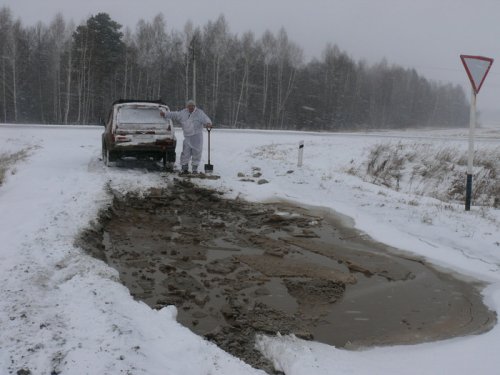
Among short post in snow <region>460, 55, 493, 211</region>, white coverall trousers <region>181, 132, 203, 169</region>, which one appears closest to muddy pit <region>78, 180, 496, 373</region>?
short post in snow <region>460, 55, 493, 211</region>

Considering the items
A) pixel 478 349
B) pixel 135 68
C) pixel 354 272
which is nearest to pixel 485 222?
pixel 354 272

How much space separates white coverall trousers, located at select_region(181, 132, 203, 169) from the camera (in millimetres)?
12219

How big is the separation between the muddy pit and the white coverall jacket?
3.93 metres

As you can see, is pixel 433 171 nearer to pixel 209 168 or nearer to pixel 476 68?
pixel 476 68

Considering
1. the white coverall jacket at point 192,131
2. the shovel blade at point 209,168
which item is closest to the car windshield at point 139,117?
the white coverall jacket at point 192,131

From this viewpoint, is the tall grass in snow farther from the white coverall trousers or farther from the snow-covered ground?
the white coverall trousers

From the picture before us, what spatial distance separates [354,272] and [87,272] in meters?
3.43

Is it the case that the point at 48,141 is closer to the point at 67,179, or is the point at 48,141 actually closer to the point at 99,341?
the point at 67,179

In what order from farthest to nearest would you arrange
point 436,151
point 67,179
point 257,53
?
1. point 257,53
2. point 436,151
3. point 67,179

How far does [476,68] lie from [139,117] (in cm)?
814

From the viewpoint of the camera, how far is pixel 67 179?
958 centimetres

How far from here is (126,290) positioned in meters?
4.63

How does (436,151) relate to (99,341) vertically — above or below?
above

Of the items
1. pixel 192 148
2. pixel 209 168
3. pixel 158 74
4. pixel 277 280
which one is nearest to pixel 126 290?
pixel 277 280
